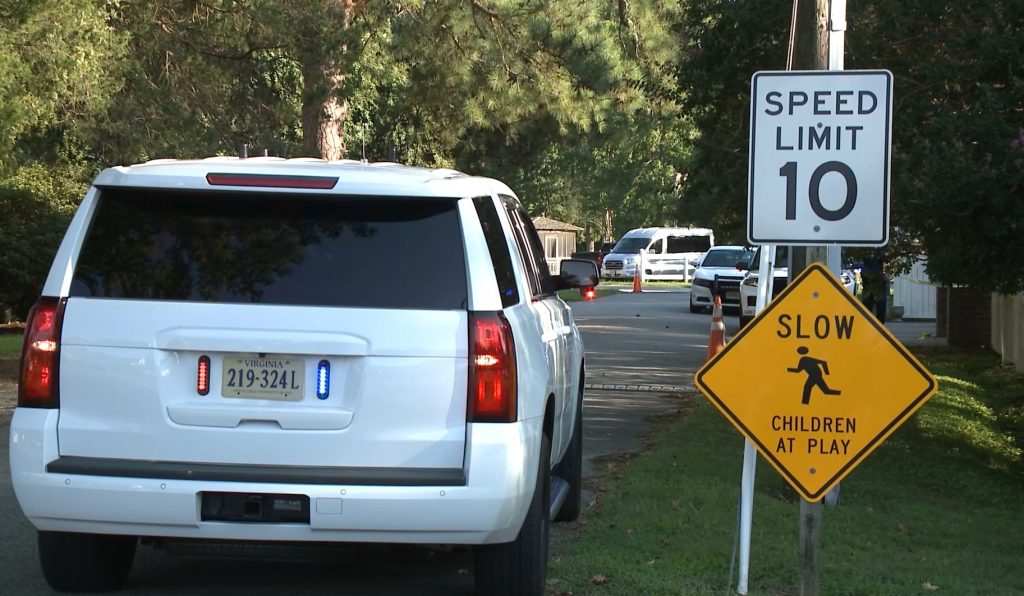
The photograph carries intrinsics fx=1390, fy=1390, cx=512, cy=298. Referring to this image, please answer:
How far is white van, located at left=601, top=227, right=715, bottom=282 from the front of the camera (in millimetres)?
55219

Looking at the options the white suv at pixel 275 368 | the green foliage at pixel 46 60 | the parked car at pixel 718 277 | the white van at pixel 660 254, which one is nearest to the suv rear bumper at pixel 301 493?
the white suv at pixel 275 368

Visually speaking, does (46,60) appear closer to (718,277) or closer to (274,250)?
(274,250)

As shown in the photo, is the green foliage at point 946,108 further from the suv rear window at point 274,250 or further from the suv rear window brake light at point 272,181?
the suv rear window brake light at point 272,181

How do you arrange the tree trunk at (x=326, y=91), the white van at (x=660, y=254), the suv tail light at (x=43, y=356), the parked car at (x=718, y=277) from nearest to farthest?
1. the suv tail light at (x=43, y=356)
2. the tree trunk at (x=326, y=91)
3. the parked car at (x=718, y=277)
4. the white van at (x=660, y=254)

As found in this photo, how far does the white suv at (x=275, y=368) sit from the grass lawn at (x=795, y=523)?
1.48m

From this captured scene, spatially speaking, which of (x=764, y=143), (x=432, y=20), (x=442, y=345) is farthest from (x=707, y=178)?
(x=442, y=345)

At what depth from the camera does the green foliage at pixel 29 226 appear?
21.9 meters

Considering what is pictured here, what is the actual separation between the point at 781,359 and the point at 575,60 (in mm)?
17643

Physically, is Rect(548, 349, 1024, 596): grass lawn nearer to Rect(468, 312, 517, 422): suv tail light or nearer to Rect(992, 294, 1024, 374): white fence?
Rect(468, 312, 517, 422): suv tail light

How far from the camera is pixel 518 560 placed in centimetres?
594

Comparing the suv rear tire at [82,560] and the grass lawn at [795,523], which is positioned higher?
the suv rear tire at [82,560]

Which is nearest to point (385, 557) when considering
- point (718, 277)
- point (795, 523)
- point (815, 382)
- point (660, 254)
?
point (815, 382)

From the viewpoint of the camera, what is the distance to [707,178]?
16312 millimetres

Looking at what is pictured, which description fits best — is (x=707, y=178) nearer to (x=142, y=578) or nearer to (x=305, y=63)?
(x=305, y=63)
